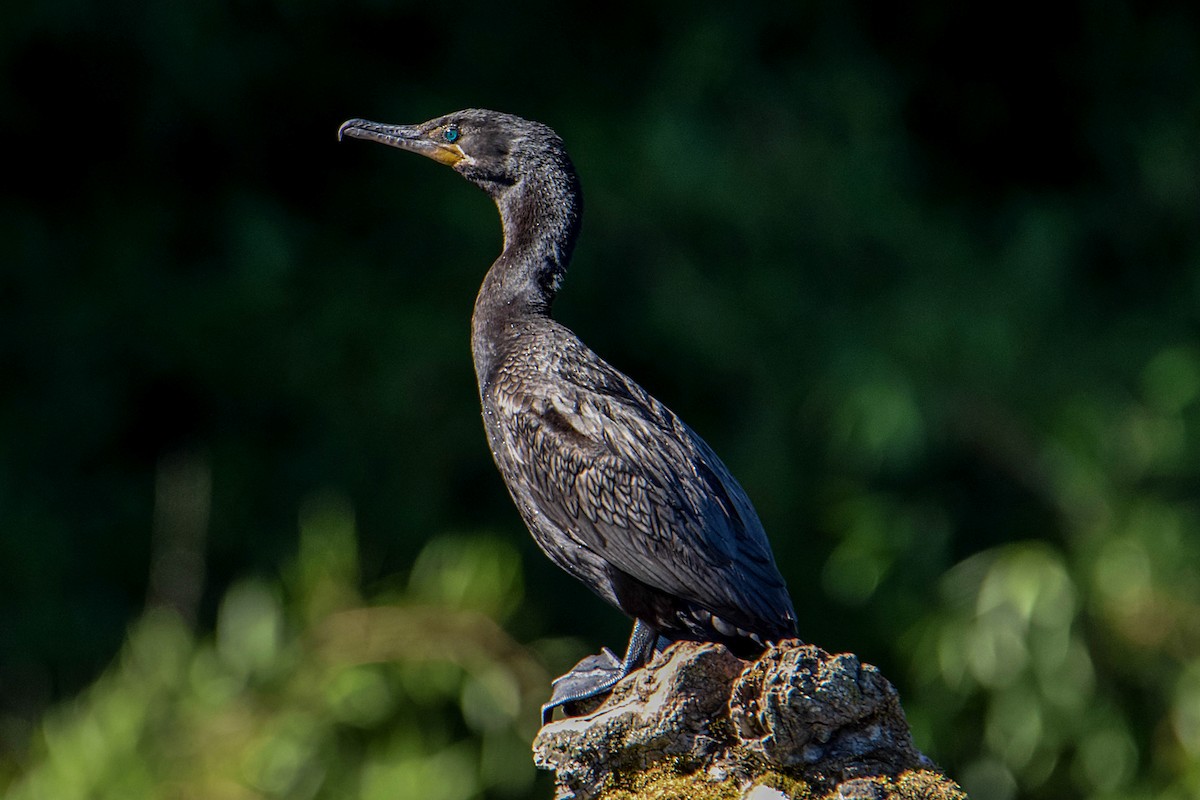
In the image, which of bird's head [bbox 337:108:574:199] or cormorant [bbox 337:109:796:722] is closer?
cormorant [bbox 337:109:796:722]

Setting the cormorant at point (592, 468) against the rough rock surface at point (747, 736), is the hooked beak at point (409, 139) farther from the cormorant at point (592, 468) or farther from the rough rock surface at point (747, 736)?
the rough rock surface at point (747, 736)

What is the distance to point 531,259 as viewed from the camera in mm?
2828

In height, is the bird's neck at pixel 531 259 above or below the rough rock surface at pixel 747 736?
above

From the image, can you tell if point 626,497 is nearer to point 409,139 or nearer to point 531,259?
point 531,259

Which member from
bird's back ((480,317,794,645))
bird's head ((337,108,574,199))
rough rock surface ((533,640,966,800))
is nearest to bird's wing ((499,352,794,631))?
bird's back ((480,317,794,645))

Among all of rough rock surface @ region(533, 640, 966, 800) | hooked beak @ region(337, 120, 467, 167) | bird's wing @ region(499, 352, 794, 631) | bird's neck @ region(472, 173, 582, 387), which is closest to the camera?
rough rock surface @ region(533, 640, 966, 800)

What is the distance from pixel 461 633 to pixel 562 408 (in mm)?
2083

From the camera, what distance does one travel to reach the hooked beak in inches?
116

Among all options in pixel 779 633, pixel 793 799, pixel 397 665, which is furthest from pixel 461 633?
pixel 793 799

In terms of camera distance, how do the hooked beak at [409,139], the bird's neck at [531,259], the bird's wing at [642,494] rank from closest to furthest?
the bird's wing at [642,494], the bird's neck at [531,259], the hooked beak at [409,139]

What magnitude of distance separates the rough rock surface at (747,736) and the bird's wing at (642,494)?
175mm

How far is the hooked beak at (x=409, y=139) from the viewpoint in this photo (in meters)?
2.95

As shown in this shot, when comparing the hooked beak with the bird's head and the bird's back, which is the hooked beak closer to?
the bird's head

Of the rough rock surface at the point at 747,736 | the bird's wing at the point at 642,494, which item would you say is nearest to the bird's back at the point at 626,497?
the bird's wing at the point at 642,494
